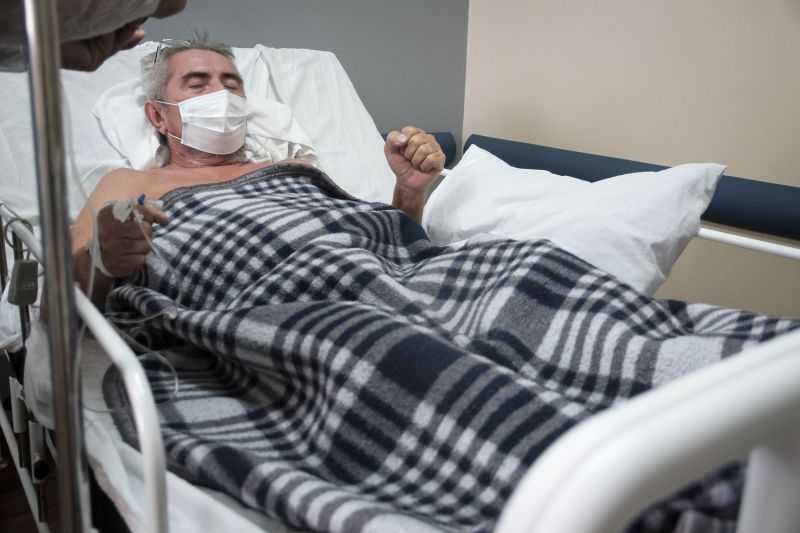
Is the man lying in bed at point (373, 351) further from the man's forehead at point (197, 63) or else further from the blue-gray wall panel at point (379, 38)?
the blue-gray wall panel at point (379, 38)

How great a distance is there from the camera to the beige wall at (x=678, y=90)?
1.81 m

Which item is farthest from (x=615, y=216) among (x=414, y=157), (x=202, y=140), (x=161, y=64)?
(x=161, y=64)

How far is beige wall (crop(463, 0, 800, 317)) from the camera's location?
1.81 meters

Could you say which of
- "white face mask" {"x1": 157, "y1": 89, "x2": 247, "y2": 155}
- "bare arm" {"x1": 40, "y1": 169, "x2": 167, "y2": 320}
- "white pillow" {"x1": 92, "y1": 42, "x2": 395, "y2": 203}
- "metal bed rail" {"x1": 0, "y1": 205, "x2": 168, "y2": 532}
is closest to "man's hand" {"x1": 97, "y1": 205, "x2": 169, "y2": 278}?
"bare arm" {"x1": 40, "y1": 169, "x2": 167, "y2": 320}

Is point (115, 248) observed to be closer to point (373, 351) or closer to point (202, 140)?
point (373, 351)

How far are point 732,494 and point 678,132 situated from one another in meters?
1.73

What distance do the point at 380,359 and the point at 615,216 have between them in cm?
75

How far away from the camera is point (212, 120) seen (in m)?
1.63

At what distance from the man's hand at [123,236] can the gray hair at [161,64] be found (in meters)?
0.82

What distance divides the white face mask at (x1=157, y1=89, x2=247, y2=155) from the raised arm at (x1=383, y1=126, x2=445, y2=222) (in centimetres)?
39

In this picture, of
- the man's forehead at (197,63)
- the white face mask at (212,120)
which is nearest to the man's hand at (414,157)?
the white face mask at (212,120)

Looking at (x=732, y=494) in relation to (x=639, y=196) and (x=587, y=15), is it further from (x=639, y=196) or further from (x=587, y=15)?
(x=587, y=15)

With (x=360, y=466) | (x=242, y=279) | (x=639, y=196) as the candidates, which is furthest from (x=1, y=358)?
(x=639, y=196)

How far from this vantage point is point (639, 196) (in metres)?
1.35
